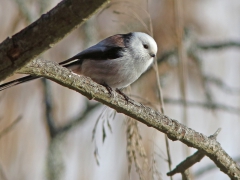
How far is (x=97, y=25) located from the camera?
4.45m

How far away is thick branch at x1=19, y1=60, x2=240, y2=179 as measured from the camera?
1521 millimetres

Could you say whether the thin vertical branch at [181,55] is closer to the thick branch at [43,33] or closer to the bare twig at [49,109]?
the thick branch at [43,33]

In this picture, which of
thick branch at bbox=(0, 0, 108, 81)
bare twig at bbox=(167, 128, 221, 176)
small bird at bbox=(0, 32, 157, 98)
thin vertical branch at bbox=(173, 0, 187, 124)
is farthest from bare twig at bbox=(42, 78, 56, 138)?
thick branch at bbox=(0, 0, 108, 81)

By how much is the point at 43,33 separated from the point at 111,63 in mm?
1380

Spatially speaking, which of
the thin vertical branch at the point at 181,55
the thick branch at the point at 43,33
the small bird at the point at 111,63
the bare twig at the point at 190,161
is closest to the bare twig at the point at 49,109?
the small bird at the point at 111,63

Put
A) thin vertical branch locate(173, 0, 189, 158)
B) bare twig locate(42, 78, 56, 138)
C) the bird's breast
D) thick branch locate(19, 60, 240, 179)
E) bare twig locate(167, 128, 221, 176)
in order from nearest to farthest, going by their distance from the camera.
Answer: thick branch locate(19, 60, 240, 179)
bare twig locate(167, 128, 221, 176)
thin vertical branch locate(173, 0, 189, 158)
the bird's breast
bare twig locate(42, 78, 56, 138)

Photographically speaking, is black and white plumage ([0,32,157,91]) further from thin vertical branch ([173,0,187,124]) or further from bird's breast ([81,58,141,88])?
thin vertical branch ([173,0,187,124])

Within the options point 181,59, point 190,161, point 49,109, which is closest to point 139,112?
point 190,161

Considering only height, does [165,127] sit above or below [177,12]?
below

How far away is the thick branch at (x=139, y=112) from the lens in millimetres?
1521

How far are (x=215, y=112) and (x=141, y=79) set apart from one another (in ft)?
2.16

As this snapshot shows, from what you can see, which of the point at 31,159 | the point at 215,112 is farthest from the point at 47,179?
the point at 215,112

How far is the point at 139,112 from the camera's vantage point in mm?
1842

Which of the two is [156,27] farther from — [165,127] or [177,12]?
[165,127]
